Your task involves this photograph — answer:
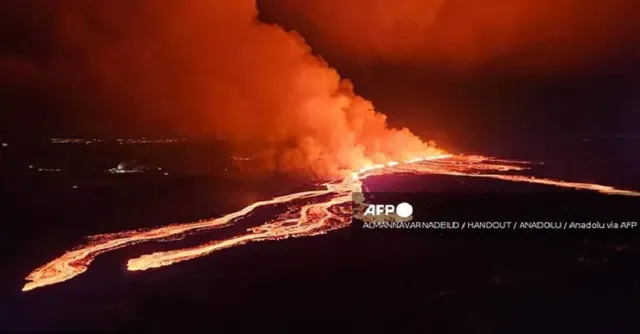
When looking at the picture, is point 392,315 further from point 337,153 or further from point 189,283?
point 337,153

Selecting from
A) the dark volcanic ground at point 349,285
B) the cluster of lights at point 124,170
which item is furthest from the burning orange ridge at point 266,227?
the cluster of lights at point 124,170

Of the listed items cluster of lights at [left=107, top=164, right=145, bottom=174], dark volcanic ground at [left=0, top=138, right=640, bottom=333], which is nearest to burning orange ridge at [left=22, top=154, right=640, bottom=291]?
dark volcanic ground at [left=0, top=138, right=640, bottom=333]

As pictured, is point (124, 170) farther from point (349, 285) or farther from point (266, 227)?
point (349, 285)

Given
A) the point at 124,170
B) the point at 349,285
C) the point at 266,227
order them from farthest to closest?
the point at 124,170 < the point at 266,227 < the point at 349,285

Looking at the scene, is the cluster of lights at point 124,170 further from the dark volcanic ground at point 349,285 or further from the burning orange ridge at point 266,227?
the burning orange ridge at point 266,227

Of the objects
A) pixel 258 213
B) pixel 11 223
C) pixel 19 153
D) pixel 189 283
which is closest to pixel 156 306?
pixel 189 283

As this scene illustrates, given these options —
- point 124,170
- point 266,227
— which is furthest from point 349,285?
point 124,170
